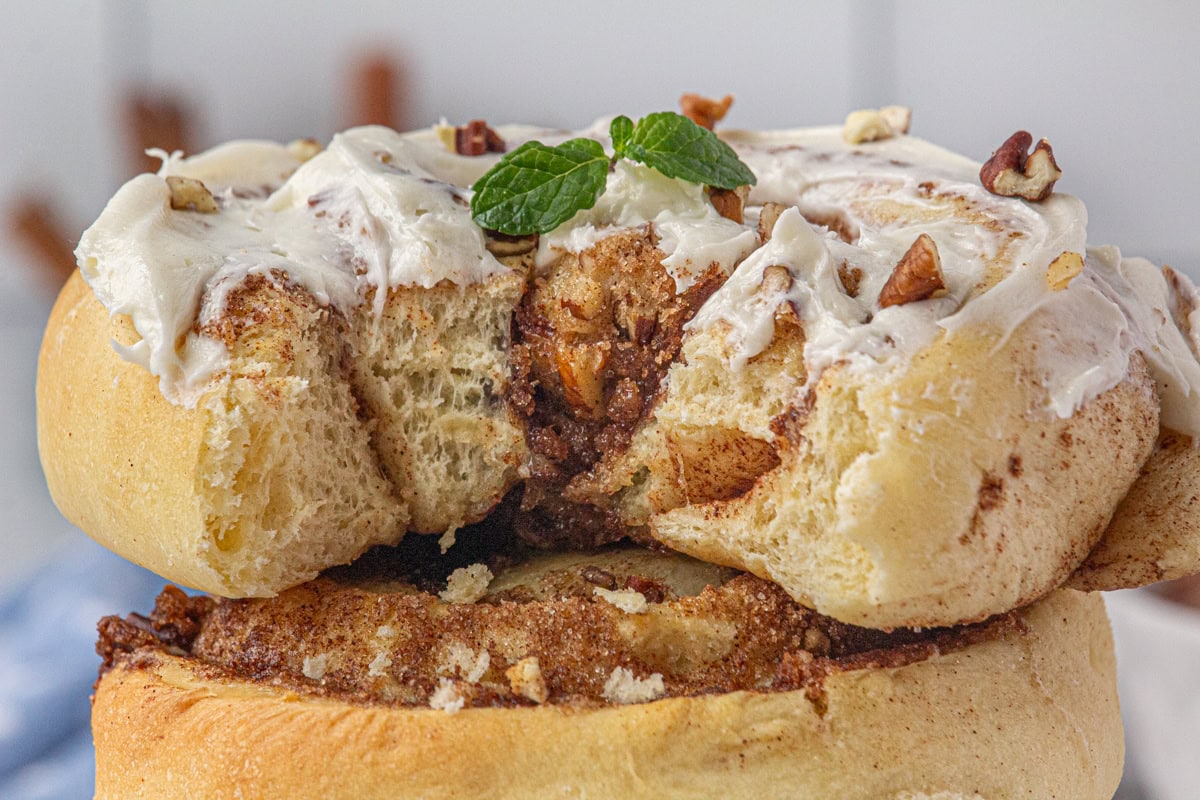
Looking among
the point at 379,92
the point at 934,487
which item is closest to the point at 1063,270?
the point at 934,487

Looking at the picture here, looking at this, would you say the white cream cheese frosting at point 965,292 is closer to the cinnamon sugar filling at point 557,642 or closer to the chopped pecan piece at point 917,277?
the chopped pecan piece at point 917,277

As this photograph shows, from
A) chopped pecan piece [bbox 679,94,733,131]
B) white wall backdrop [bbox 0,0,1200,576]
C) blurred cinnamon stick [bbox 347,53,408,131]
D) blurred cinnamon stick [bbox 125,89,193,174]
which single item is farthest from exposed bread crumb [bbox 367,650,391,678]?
blurred cinnamon stick [bbox 347,53,408,131]

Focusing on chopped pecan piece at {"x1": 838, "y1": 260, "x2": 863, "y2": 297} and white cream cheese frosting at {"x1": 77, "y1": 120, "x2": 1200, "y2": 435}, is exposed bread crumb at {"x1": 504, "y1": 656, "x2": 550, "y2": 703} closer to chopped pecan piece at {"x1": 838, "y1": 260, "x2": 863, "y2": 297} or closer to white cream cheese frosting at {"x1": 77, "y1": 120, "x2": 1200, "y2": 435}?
white cream cheese frosting at {"x1": 77, "y1": 120, "x2": 1200, "y2": 435}

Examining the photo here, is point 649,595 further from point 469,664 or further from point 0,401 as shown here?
point 0,401

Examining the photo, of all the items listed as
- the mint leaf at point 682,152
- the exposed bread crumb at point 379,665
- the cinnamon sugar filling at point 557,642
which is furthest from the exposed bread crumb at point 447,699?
the mint leaf at point 682,152

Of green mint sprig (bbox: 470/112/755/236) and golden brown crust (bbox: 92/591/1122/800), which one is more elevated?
green mint sprig (bbox: 470/112/755/236)

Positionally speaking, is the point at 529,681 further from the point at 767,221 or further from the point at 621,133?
the point at 621,133
